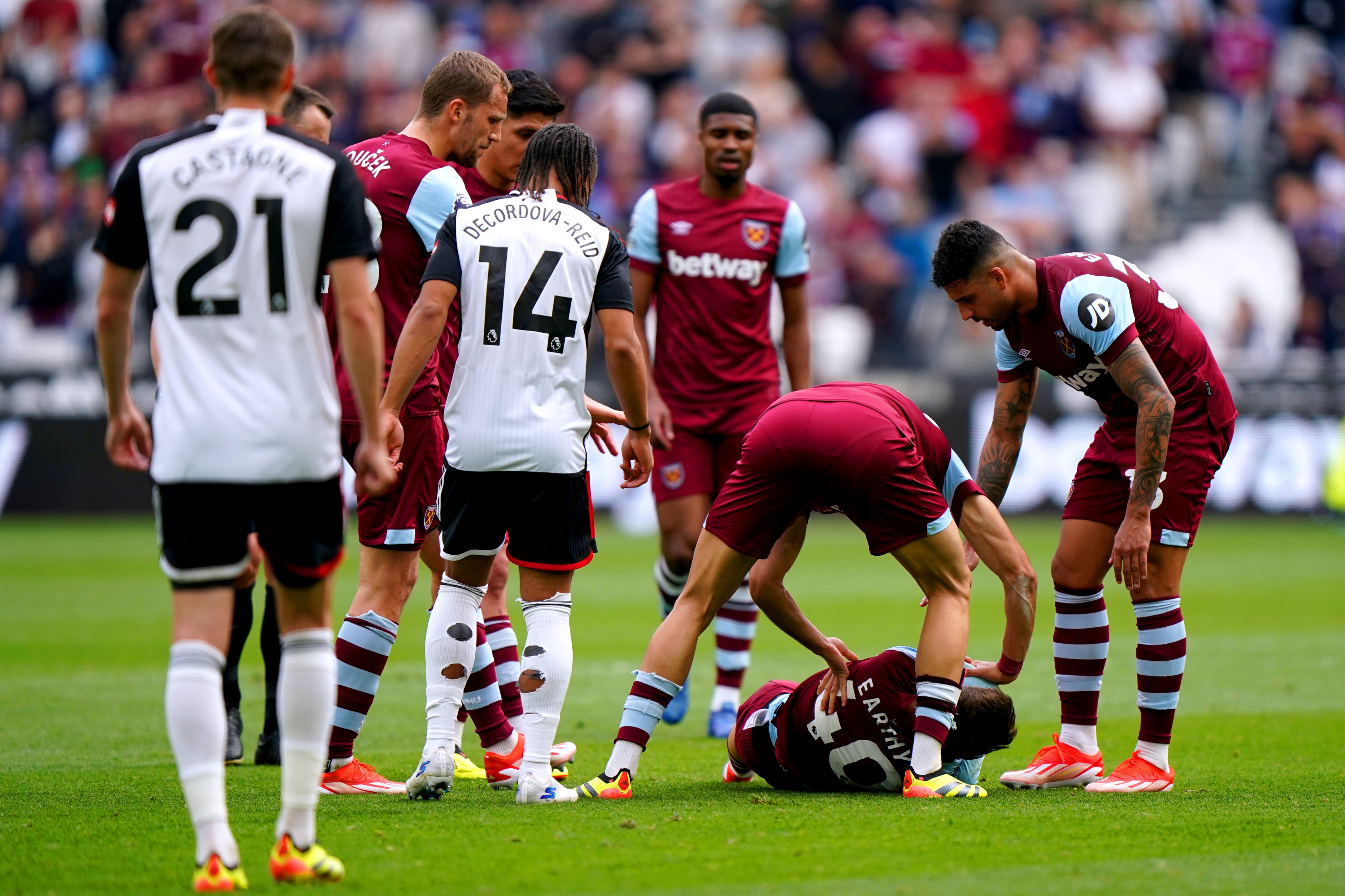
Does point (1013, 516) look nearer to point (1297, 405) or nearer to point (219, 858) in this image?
point (1297, 405)

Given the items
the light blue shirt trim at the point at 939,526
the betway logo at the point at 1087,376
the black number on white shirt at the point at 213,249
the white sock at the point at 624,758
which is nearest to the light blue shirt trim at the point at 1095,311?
the betway logo at the point at 1087,376

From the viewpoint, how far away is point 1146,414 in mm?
5586

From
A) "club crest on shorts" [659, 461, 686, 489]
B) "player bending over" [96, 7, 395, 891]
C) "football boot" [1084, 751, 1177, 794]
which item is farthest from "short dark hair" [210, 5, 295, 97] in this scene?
"club crest on shorts" [659, 461, 686, 489]

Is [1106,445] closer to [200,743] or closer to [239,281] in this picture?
[239,281]

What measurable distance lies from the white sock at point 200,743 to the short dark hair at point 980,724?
2701 mm

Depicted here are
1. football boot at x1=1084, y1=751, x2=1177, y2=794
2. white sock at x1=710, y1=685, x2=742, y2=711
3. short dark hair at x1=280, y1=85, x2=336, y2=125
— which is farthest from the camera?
white sock at x1=710, y1=685, x2=742, y2=711

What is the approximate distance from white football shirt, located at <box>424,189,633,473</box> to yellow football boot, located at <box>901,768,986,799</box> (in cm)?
166

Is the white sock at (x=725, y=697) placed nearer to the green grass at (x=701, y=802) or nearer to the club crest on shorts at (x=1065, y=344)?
the green grass at (x=701, y=802)

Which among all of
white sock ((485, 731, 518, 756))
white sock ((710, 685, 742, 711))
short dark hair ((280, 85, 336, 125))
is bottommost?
white sock ((710, 685, 742, 711))

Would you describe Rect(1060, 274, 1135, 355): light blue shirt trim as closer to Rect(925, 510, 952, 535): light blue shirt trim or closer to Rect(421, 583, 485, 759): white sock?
Rect(925, 510, 952, 535): light blue shirt trim

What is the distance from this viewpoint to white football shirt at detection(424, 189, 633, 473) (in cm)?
537

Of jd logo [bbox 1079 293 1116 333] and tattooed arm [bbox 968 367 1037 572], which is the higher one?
jd logo [bbox 1079 293 1116 333]

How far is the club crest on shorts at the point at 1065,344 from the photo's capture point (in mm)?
5816

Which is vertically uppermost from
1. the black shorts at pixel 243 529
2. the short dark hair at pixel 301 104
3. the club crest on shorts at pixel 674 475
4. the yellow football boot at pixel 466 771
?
the short dark hair at pixel 301 104
